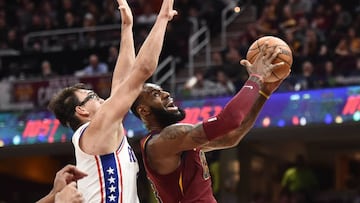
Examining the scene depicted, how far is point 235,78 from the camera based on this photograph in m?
13.6

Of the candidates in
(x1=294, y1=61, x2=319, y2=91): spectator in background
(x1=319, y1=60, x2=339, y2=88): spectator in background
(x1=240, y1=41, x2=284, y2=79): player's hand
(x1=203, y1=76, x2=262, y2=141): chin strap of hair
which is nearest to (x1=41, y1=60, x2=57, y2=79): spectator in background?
(x1=294, y1=61, x2=319, y2=91): spectator in background

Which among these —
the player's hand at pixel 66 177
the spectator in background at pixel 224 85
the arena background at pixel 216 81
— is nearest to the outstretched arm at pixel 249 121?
the player's hand at pixel 66 177

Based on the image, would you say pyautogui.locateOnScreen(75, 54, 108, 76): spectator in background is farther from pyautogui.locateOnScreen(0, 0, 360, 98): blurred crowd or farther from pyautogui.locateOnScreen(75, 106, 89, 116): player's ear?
pyautogui.locateOnScreen(75, 106, 89, 116): player's ear

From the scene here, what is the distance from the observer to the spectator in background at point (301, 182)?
1377 centimetres

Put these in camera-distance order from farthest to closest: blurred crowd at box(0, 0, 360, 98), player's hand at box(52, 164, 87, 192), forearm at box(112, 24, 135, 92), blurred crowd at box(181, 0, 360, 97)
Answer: blurred crowd at box(0, 0, 360, 98), blurred crowd at box(181, 0, 360, 97), forearm at box(112, 24, 135, 92), player's hand at box(52, 164, 87, 192)

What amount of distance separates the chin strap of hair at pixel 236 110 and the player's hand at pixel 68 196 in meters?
1.10

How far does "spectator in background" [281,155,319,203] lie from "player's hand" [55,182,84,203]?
976cm

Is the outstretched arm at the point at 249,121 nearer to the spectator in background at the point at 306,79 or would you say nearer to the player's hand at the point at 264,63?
the player's hand at the point at 264,63

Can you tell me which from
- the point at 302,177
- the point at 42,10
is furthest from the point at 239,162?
the point at 42,10

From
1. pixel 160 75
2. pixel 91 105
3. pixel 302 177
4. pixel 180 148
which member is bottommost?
pixel 302 177

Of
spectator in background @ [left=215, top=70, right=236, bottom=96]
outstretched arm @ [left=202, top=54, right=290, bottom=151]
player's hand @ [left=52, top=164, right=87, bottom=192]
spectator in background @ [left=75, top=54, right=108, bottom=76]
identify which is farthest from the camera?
spectator in background @ [left=75, top=54, right=108, bottom=76]

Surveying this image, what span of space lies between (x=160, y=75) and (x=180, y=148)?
10.9 meters

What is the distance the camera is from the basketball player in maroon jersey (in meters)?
4.96

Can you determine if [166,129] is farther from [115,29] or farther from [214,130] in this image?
[115,29]
